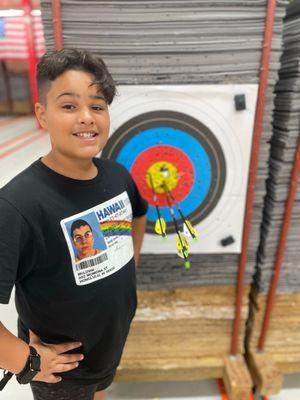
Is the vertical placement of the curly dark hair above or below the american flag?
below

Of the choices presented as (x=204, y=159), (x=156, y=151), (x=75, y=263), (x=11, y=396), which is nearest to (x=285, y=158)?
(x=204, y=159)

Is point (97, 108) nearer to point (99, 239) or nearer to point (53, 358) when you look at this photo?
point (99, 239)

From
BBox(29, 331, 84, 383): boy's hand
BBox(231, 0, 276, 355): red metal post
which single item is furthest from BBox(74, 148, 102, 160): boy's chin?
BBox(231, 0, 276, 355): red metal post

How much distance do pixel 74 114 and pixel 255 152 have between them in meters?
0.59

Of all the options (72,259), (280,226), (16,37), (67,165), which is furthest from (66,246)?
(16,37)

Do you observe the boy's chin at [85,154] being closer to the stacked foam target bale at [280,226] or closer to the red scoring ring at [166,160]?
the red scoring ring at [166,160]

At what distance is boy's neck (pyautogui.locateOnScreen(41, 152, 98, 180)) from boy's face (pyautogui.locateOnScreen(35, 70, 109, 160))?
1.0 inches

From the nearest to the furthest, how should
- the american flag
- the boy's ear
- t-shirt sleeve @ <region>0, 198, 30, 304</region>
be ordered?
t-shirt sleeve @ <region>0, 198, 30, 304</region> → the boy's ear → the american flag

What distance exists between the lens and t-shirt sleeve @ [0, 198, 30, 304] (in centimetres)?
60

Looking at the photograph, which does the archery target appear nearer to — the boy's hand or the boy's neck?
the boy's neck

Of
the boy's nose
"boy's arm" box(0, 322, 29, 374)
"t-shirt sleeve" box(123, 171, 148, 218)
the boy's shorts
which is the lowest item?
the boy's shorts

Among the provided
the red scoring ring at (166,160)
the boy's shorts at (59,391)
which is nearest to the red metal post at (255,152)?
the red scoring ring at (166,160)

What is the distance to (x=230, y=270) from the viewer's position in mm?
1175

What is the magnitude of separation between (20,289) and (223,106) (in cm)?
74
